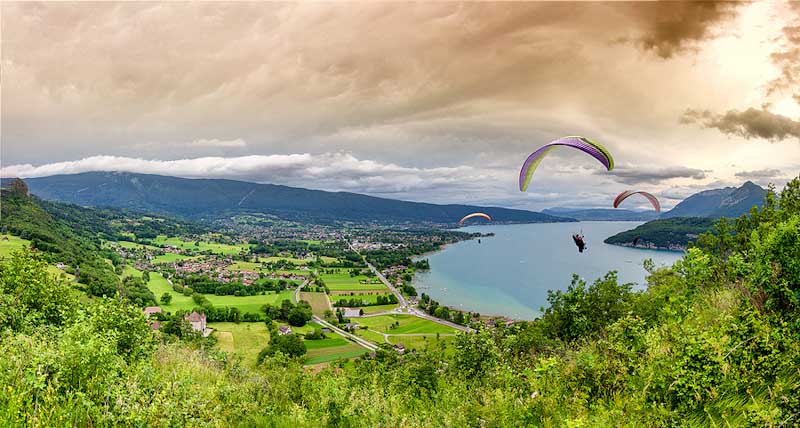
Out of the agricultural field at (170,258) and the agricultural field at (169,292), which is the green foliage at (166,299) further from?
the agricultural field at (170,258)

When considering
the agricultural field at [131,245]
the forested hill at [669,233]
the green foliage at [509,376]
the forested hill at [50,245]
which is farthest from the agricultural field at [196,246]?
the forested hill at [669,233]

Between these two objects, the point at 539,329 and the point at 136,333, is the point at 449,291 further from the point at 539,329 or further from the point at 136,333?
the point at 136,333

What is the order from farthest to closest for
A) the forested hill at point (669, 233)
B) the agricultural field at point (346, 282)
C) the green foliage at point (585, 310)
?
the forested hill at point (669, 233) < the agricultural field at point (346, 282) < the green foliage at point (585, 310)

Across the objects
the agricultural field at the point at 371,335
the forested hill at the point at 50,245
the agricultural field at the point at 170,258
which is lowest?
the agricultural field at the point at 371,335

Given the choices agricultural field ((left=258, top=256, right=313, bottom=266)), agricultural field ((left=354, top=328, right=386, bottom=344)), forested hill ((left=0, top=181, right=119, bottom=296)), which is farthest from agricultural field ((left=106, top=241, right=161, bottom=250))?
agricultural field ((left=354, top=328, right=386, bottom=344))

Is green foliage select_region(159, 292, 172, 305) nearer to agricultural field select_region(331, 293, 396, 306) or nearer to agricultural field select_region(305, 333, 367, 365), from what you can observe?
agricultural field select_region(331, 293, 396, 306)

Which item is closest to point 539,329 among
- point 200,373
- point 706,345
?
point 706,345

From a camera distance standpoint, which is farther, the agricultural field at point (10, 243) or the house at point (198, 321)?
the agricultural field at point (10, 243)
